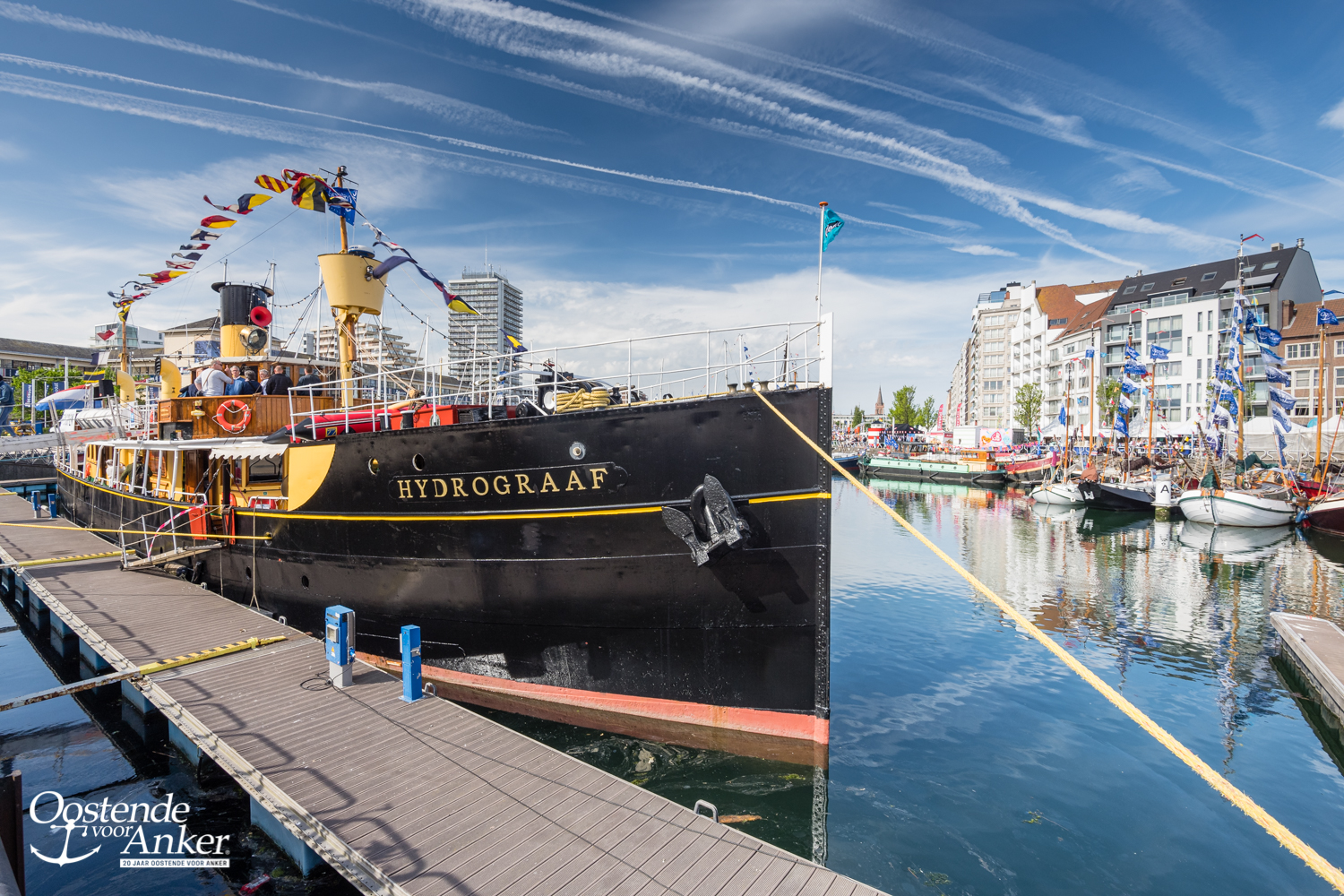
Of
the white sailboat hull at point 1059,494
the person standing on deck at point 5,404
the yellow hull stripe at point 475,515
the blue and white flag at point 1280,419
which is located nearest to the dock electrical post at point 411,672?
the yellow hull stripe at point 475,515

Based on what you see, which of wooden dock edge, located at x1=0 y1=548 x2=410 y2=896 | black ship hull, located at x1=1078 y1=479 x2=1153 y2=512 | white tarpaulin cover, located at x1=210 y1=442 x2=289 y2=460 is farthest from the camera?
black ship hull, located at x1=1078 y1=479 x2=1153 y2=512

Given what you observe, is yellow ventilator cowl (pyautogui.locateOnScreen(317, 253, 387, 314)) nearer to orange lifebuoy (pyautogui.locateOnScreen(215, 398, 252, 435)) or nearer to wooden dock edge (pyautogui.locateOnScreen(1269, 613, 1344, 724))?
orange lifebuoy (pyautogui.locateOnScreen(215, 398, 252, 435))

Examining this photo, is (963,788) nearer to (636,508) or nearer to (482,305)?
(636,508)

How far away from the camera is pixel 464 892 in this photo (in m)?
4.77

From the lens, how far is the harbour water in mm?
6551

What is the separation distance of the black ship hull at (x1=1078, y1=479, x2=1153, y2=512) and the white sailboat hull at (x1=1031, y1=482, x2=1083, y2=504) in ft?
1.57

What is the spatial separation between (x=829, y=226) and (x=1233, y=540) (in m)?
31.8

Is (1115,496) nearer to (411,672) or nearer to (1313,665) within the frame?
(1313,665)

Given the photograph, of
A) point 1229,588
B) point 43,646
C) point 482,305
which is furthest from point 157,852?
point 1229,588

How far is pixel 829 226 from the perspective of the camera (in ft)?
27.6

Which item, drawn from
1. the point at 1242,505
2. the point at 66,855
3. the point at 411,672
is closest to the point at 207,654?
the point at 66,855

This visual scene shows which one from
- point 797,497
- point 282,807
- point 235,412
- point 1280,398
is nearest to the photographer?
point 282,807

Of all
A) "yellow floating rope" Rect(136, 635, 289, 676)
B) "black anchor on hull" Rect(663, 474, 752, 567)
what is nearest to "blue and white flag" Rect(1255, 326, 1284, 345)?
"black anchor on hull" Rect(663, 474, 752, 567)

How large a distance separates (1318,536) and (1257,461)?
17.1m
